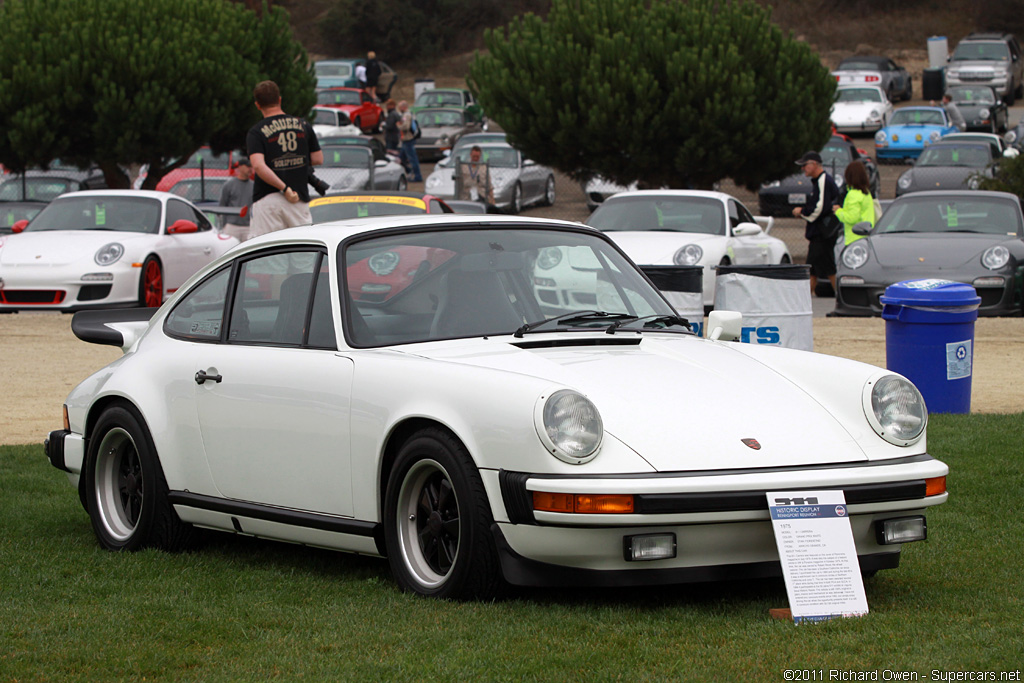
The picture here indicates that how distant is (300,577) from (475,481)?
1.12 m

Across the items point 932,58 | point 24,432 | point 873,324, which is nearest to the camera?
point 24,432

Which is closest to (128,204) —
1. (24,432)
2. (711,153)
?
(24,432)

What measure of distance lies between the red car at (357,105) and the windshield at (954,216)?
28.0m

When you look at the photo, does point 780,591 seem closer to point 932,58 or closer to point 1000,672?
point 1000,672

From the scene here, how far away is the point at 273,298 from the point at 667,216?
35.1ft

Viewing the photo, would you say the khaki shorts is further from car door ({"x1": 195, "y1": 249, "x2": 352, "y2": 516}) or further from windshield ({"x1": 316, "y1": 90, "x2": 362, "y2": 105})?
windshield ({"x1": 316, "y1": 90, "x2": 362, "y2": 105})

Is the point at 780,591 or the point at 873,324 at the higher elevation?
the point at 780,591

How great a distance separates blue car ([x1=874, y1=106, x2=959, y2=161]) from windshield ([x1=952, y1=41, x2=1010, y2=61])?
13.0 meters

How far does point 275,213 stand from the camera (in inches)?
437

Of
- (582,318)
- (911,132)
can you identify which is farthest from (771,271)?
(911,132)

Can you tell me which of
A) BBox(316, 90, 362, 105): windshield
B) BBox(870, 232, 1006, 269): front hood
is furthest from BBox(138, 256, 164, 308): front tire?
BBox(316, 90, 362, 105): windshield

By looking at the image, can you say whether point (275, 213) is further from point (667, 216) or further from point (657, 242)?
point (667, 216)

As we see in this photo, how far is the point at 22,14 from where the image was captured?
77.2 ft

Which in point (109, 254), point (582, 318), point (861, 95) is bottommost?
point (861, 95)
